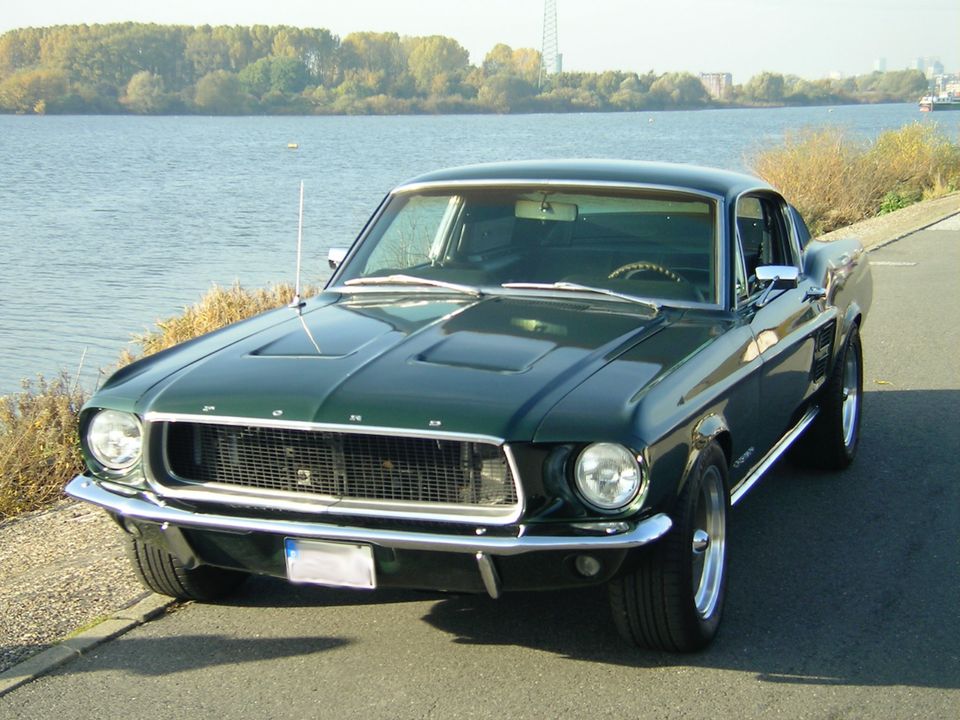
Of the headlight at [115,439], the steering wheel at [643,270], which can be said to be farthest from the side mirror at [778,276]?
the headlight at [115,439]

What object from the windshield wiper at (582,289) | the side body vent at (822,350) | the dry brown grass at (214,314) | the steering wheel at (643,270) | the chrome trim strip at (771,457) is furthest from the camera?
the dry brown grass at (214,314)

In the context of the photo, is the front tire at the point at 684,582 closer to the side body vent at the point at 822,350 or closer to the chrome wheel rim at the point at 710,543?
the chrome wheel rim at the point at 710,543

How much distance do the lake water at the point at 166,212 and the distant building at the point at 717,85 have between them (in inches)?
2982

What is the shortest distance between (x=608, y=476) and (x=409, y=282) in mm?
1951

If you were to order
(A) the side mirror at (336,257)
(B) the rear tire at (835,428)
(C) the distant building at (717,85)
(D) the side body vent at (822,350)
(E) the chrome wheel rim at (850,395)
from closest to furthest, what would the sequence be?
(A) the side mirror at (336,257)
(D) the side body vent at (822,350)
(B) the rear tire at (835,428)
(E) the chrome wheel rim at (850,395)
(C) the distant building at (717,85)

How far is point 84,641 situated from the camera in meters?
4.70

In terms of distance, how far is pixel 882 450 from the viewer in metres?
7.38

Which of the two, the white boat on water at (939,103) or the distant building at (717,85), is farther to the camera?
the distant building at (717,85)

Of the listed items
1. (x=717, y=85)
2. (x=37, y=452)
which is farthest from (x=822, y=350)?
(x=717, y=85)

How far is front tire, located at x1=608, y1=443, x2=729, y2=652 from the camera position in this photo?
14.0ft

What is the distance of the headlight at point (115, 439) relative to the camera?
454cm

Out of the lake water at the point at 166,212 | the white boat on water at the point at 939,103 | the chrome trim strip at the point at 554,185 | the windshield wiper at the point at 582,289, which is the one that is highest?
the chrome trim strip at the point at 554,185

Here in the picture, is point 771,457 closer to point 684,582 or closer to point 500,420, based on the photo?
point 684,582

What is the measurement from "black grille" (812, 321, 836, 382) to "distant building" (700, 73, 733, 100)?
449 ft
